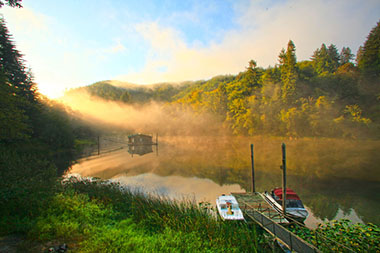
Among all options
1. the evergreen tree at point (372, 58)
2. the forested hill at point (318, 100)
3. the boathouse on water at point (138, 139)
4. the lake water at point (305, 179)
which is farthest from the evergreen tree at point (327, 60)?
the boathouse on water at point (138, 139)

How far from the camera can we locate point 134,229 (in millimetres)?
11273

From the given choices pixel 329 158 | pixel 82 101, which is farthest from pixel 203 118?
pixel 82 101

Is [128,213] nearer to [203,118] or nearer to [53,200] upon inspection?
[53,200]

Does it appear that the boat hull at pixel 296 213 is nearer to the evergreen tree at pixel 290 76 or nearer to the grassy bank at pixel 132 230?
the grassy bank at pixel 132 230

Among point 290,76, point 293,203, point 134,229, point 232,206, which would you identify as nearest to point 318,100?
point 290,76

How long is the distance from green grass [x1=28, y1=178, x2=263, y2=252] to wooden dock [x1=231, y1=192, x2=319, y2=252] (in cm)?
160

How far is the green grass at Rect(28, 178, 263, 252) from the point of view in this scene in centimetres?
896

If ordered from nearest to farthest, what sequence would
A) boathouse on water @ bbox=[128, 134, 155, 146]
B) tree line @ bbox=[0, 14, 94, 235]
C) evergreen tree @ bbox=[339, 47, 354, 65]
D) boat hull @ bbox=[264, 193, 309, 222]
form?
tree line @ bbox=[0, 14, 94, 235]
boat hull @ bbox=[264, 193, 309, 222]
boathouse on water @ bbox=[128, 134, 155, 146]
evergreen tree @ bbox=[339, 47, 354, 65]

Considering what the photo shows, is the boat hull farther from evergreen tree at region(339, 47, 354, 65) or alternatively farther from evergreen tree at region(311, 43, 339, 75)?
evergreen tree at region(339, 47, 354, 65)

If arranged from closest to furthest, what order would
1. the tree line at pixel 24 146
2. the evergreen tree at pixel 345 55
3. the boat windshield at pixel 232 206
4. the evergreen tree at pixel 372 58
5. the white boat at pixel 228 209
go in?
the tree line at pixel 24 146 → the white boat at pixel 228 209 → the boat windshield at pixel 232 206 → the evergreen tree at pixel 372 58 → the evergreen tree at pixel 345 55

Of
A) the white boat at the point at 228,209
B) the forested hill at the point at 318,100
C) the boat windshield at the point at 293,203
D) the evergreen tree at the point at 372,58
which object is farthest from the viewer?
the evergreen tree at the point at 372,58

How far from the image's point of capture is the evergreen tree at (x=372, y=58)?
208 feet

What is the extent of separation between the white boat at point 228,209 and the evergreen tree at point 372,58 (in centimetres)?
7571

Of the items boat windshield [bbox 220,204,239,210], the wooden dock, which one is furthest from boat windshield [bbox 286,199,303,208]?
boat windshield [bbox 220,204,239,210]
